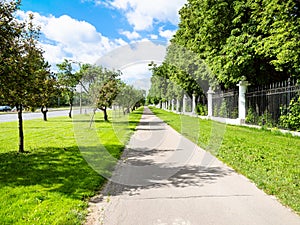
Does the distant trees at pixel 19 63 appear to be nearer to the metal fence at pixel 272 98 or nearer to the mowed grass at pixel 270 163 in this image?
the mowed grass at pixel 270 163

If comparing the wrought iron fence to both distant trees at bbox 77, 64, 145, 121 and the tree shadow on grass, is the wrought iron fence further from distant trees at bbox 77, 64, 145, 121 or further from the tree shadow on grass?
the tree shadow on grass

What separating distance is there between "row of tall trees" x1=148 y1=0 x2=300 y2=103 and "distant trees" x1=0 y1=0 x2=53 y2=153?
9.83 meters

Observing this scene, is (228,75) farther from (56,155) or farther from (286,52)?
(56,155)

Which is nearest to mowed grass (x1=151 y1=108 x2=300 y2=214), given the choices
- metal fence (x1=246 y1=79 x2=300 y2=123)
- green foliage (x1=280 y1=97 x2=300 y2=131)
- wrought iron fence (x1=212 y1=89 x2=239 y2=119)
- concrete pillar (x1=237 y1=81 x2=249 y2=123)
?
green foliage (x1=280 y1=97 x2=300 y2=131)

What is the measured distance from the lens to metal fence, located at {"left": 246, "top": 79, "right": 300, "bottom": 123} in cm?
1240

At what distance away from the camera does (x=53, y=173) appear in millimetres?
6105

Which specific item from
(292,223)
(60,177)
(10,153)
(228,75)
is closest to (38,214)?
(60,177)

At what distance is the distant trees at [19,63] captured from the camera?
649 cm

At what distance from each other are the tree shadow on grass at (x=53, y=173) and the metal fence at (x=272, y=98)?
9.66 m

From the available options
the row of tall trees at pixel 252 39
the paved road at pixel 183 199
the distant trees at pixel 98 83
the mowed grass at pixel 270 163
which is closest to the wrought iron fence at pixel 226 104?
the row of tall trees at pixel 252 39

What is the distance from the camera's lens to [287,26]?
458 inches

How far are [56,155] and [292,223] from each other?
6.85 meters

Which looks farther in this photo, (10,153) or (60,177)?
(10,153)

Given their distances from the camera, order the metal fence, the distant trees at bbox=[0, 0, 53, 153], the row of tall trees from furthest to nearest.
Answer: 1. the metal fence
2. the row of tall trees
3. the distant trees at bbox=[0, 0, 53, 153]
